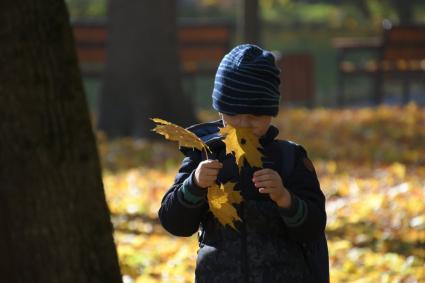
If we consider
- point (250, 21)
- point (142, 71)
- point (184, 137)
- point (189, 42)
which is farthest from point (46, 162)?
point (189, 42)

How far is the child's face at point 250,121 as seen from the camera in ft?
11.9

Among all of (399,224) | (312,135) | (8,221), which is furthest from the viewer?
(312,135)

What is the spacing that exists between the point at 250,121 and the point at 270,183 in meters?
0.28

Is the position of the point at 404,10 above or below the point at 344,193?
below

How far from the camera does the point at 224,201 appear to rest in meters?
3.55

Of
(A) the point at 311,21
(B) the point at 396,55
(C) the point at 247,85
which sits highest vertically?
(C) the point at 247,85

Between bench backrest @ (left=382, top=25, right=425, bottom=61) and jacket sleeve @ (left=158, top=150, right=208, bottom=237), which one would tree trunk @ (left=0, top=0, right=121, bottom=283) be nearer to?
jacket sleeve @ (left=158, top=150, right=208, bottom=237)

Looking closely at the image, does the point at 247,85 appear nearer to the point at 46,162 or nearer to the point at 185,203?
the point at 185,203

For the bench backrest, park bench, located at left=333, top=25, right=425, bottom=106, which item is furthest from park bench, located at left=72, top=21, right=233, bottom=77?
the bench backrest

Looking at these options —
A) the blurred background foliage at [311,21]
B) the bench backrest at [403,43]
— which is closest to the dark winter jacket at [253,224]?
the bench backrest at [403,43]

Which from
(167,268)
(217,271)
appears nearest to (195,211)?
(217,271)

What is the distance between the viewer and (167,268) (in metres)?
6.46

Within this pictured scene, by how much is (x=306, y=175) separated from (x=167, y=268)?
2891 mm

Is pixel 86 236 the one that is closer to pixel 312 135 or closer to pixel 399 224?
pixel 399 224
